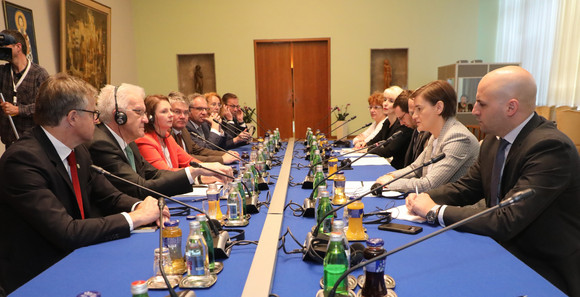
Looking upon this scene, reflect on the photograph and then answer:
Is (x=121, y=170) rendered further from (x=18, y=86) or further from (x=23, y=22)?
(x=23, y=22)

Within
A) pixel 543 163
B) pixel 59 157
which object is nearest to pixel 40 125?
pixel 59 157

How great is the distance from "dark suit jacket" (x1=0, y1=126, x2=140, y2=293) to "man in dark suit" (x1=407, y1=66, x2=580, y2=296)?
1.31 metres

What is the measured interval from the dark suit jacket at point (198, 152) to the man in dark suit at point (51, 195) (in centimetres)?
177

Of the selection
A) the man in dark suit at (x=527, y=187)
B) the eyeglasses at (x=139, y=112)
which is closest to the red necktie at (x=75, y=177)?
the eyeglasses at (x=139, y=112)

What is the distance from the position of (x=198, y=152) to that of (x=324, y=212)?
2.69 meters

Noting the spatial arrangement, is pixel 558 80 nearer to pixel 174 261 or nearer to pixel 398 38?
pixel 398 38

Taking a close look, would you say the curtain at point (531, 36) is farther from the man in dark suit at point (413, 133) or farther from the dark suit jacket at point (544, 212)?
the dark suit jacket at point (544, 212)

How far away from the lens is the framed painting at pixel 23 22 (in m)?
4.50

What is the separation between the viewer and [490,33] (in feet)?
25.7

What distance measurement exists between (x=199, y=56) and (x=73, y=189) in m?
6.82

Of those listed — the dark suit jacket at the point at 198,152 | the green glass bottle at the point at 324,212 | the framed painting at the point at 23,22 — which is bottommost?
the dark suit jacket at the point at 198,152

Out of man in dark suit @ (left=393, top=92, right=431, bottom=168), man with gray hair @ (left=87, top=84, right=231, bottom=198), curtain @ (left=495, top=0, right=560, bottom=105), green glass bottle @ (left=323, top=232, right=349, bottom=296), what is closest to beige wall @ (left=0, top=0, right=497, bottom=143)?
curtain @ (left=495, top=0, right=560, bottom=105)

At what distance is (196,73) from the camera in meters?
8.24

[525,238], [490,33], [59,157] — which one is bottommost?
[525,238]
